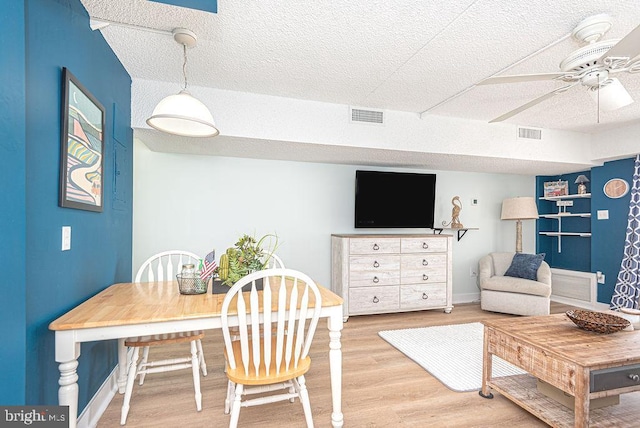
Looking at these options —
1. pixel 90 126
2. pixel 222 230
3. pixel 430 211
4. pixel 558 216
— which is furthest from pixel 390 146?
pixel 558 216

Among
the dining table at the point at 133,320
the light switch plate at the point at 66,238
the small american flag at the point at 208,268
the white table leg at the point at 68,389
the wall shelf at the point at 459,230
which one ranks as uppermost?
the light switch plate at the point at 66,238

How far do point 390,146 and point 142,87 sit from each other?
2.49 metres

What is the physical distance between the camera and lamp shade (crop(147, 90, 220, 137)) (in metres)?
1.78

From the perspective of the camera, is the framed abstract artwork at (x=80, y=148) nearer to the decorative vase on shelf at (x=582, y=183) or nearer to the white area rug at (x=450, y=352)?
the white area rug at (x=450, y=352)

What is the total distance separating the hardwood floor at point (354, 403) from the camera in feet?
6.43

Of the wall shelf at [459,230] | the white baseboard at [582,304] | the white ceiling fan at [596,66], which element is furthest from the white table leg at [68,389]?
the white baseboard at [582,304]

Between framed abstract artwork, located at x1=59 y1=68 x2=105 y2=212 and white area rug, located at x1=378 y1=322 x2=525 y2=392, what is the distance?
9.03 ft

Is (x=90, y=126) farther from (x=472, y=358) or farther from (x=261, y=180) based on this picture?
(x=472, y=358)

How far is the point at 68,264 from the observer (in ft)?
5.50

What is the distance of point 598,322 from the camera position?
1952mm

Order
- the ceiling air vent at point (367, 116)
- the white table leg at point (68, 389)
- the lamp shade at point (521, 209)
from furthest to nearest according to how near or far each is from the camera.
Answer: the lamp shade at point (521, 209) < the ceiling air vent at point (367, 116) < the white table leg at point (68, 389)

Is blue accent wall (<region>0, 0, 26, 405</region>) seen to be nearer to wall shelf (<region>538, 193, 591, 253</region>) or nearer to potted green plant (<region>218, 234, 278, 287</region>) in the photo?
potted green plant (<region>218, 234, 278, 287</region>)

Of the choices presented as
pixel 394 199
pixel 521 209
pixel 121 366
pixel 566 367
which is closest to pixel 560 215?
pixel 521 209

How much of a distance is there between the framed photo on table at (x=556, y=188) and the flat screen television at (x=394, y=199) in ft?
7.81
